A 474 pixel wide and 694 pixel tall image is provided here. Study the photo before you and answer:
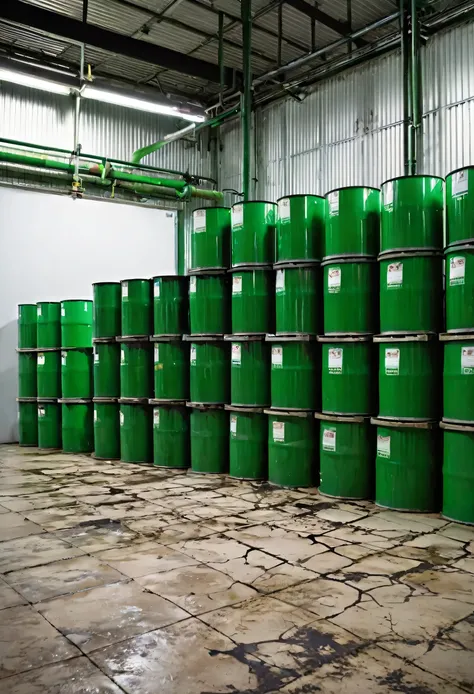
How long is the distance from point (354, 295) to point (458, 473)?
1722 millimetres

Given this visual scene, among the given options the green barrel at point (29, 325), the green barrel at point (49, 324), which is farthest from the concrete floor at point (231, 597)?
the green barrel at point (29, 325)

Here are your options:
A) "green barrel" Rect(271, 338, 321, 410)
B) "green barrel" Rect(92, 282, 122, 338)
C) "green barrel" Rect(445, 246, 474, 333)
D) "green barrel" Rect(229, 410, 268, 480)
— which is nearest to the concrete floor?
"green barrel" Rect(229, 410, 268, 480)

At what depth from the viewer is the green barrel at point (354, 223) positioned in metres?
5.28

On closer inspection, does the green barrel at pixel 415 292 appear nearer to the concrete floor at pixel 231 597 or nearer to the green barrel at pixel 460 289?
the green barrel at pixel 460 289

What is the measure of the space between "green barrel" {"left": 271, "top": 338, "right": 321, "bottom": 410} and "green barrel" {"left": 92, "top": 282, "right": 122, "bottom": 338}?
267 centimetres

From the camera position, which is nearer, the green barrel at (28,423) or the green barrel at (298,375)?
the green barrel at (298,375)

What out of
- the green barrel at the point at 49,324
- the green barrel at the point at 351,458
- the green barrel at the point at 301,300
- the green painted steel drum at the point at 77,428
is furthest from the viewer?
the green barrel at the point at 49,324

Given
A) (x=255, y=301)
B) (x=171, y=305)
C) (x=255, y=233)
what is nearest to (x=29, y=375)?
(x=171, y=305)

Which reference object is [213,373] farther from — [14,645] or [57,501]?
[14,645]

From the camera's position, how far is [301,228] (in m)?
5.68

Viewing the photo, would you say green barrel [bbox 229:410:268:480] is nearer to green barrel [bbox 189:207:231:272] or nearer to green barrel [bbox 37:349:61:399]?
green barrel [bbox 189:207:231:272]

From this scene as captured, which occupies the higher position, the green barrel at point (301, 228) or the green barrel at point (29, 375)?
the green barrel at point (301, 228)

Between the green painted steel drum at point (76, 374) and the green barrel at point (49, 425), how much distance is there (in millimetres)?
445

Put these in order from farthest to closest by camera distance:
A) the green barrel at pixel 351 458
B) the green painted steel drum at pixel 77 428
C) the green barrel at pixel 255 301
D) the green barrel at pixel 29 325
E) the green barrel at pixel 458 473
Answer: the green barrel at pixel 29 325
the green painted steel drum at pixel 77 428
the green barrel at pixel 255 301
the green barrel at pixel 351 458
the green barrel at pixel 458 473
